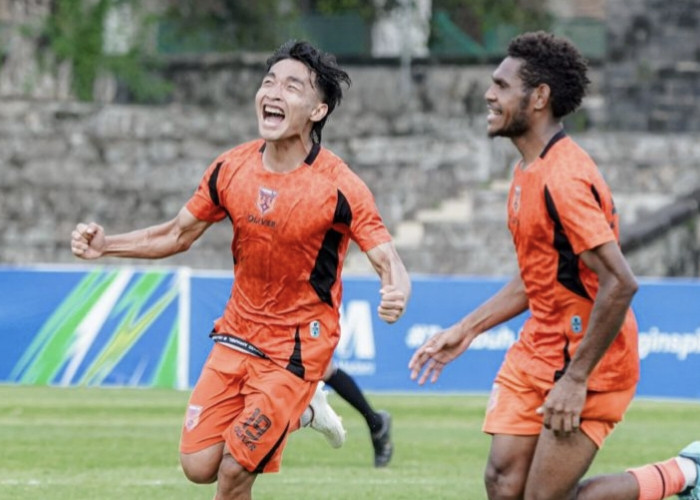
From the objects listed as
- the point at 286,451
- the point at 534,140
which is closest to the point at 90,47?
the point at 286,451

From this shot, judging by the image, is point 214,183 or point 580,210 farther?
point 214,183

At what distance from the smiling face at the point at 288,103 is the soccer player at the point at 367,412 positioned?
124 inches

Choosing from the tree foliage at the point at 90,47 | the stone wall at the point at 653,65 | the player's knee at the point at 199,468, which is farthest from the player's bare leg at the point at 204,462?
the stone wall at the point at 653,65

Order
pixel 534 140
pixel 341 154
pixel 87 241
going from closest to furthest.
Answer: pixel 534 140
pixel 87 241
pixel 341 154

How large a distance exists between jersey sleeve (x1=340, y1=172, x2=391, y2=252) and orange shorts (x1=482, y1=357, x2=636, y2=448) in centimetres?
89

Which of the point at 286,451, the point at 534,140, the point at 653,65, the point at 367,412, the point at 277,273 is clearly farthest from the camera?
the point at 653,65

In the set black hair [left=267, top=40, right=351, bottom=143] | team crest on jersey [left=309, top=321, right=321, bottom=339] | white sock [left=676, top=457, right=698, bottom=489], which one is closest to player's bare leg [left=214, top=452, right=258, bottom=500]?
team crest on jersey [left=309, top=321, right=321, bottom=339]

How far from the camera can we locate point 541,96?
8.36 m

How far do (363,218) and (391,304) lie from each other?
1.75ft

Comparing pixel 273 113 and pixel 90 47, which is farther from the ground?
pixel 273 113

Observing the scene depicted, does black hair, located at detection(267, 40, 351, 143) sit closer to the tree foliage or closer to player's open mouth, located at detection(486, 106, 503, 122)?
player's open mouth, located at detection(486, 106, 503, 122)

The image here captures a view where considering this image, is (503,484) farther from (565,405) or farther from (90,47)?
(90,47)

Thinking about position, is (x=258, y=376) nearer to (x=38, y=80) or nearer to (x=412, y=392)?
(x=412, y=392)

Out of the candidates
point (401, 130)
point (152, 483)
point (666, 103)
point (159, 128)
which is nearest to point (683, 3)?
point (666, 103)
